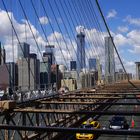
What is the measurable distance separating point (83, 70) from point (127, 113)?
34797 mm

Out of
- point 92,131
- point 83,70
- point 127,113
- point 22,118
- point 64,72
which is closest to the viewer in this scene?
point 92,131

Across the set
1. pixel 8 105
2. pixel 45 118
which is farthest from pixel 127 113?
pixel 45 118

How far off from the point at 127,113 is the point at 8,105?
221 cm

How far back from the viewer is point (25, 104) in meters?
9.23

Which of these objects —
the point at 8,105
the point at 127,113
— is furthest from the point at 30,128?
the point at 8,105

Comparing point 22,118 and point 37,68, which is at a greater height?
point 37,68

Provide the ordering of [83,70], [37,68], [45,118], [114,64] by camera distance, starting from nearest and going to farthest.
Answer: [45,118]
[37,68]
[83,70]
[114,64]

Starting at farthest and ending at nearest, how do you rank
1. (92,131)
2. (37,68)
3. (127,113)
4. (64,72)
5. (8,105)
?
(64,72)
(37,68)
(8,105)
(127,113)
(92,131)

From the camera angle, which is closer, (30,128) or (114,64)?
(30,128)

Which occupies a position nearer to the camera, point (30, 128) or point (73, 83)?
point (30, 128)

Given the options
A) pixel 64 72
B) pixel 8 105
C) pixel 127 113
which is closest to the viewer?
pixel 127 113

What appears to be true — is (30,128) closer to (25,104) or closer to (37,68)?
(25,104)

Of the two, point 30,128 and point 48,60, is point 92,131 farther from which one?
point 48,60

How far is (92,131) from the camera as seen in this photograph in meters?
3.31
